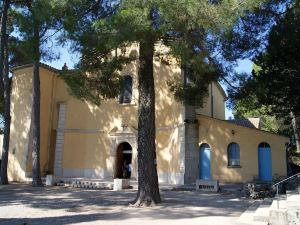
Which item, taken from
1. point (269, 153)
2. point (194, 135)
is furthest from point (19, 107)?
point (269, 153)

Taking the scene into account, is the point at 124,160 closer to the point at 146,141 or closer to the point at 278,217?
the point at 146,141

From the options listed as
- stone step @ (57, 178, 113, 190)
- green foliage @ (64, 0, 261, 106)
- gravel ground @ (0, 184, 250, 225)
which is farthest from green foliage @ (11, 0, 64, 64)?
stone step @ (57, 178, 113, 190)

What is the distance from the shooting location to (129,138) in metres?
24.2

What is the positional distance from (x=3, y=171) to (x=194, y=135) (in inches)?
435

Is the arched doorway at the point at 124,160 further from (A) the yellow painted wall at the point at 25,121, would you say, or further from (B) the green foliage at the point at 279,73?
(B) the green foliage at the point at 279,73

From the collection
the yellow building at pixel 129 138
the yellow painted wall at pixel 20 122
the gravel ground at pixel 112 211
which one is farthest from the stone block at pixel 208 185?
the yellow painted wall at pixel 20 122

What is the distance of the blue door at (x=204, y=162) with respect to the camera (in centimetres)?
2138

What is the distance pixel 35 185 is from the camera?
2075 cm

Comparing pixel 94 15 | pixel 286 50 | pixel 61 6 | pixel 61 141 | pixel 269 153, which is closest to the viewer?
pixel 61 6

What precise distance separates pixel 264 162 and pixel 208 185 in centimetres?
418

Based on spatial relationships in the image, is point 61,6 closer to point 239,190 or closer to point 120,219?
point 120,219

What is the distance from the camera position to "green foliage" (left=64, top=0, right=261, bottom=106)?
10531 millimetres

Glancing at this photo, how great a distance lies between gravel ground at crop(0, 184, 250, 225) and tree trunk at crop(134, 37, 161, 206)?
54cm

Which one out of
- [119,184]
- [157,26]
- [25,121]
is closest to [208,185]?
[119,184]
